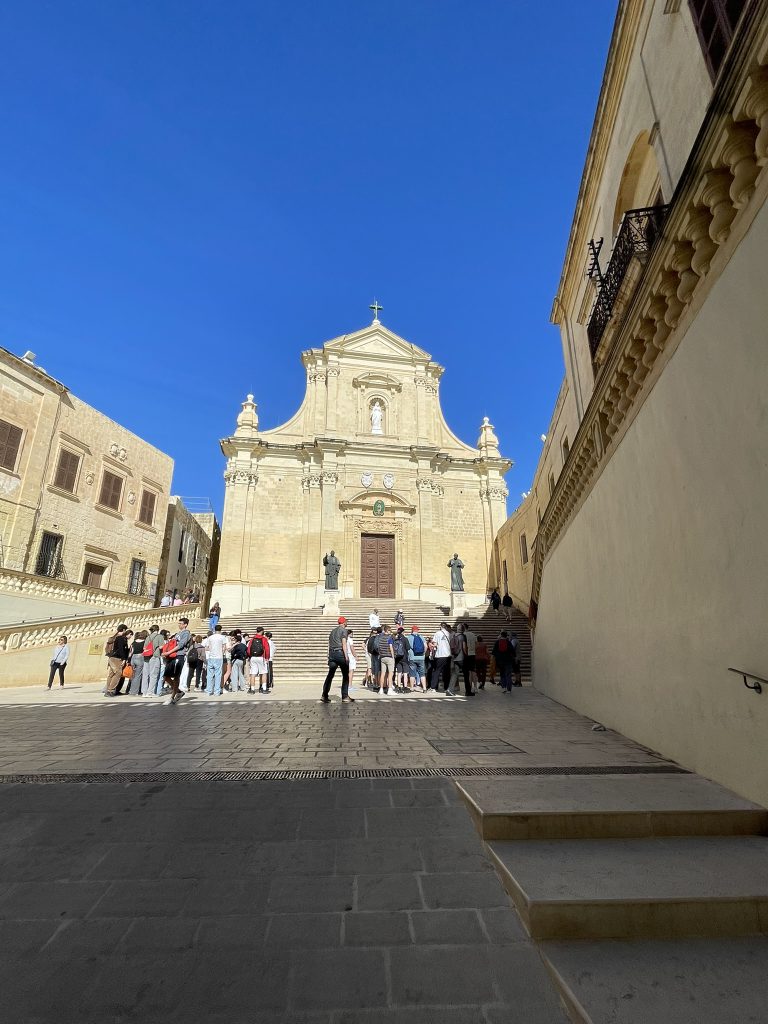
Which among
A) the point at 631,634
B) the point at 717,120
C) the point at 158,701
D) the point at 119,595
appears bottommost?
the point at 158,701

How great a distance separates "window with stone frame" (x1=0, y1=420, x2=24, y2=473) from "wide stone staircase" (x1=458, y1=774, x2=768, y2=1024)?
70.8 ft

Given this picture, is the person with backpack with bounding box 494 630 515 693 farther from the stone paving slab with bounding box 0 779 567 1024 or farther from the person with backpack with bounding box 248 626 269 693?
the stone paving slab with bounding box 0 779 567 1024

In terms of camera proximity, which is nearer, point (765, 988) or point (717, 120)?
point (765, 988)

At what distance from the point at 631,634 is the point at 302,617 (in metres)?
15.4

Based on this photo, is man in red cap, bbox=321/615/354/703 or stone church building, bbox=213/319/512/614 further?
stone church building, bbox=213/319/512/614

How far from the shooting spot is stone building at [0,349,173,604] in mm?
18656

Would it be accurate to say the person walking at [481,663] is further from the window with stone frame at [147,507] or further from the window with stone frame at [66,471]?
the window with stone frame at [147,507]

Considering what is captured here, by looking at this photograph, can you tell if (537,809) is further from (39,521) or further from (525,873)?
(39,521)

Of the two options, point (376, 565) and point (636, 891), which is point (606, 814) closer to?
point (636, 891)

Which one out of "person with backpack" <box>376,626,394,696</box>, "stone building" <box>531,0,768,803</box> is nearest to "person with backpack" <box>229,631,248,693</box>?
"person with backpack" <box>376,626,394,696</box>

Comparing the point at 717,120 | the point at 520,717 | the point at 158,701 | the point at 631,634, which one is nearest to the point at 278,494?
the point at 158,701

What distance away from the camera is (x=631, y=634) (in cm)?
591

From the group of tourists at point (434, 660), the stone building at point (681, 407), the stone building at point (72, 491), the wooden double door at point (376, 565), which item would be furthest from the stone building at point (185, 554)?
the stone building at point (681, 407)

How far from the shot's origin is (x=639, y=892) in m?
2.22
